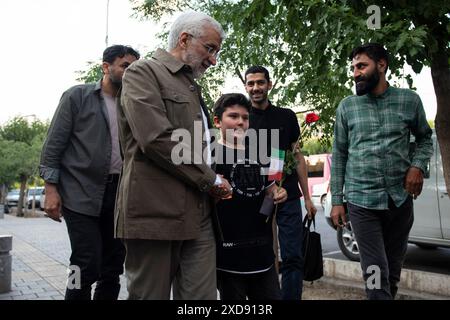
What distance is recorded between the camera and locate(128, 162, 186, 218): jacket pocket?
2104 millimetres

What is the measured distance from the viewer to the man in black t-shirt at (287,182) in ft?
12.2

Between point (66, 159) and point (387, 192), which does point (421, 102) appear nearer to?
point (387, 192)

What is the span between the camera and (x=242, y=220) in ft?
8.54

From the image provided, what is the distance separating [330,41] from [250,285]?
179 centimetres

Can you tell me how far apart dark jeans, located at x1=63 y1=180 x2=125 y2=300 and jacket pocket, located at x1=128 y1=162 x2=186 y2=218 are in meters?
1.00

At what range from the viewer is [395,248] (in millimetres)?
3232

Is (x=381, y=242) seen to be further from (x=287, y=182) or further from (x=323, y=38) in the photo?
(x=323, y=38)

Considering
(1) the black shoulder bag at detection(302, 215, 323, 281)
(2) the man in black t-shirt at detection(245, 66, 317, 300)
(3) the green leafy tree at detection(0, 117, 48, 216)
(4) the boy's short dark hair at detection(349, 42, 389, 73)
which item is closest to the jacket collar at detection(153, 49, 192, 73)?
(4) the boy's short dark hair at detection(349, 42, 389, 73)

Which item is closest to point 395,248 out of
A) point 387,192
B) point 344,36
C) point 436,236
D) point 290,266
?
point 387,192

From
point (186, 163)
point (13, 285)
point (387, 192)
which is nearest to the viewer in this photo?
point (186, 163)

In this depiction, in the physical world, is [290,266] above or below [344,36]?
below

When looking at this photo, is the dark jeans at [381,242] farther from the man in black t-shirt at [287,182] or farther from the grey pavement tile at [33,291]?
the grey pavement tile at [33,291]

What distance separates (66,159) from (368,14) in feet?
7.18

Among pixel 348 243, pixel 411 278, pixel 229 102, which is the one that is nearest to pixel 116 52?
pixel 229 102
